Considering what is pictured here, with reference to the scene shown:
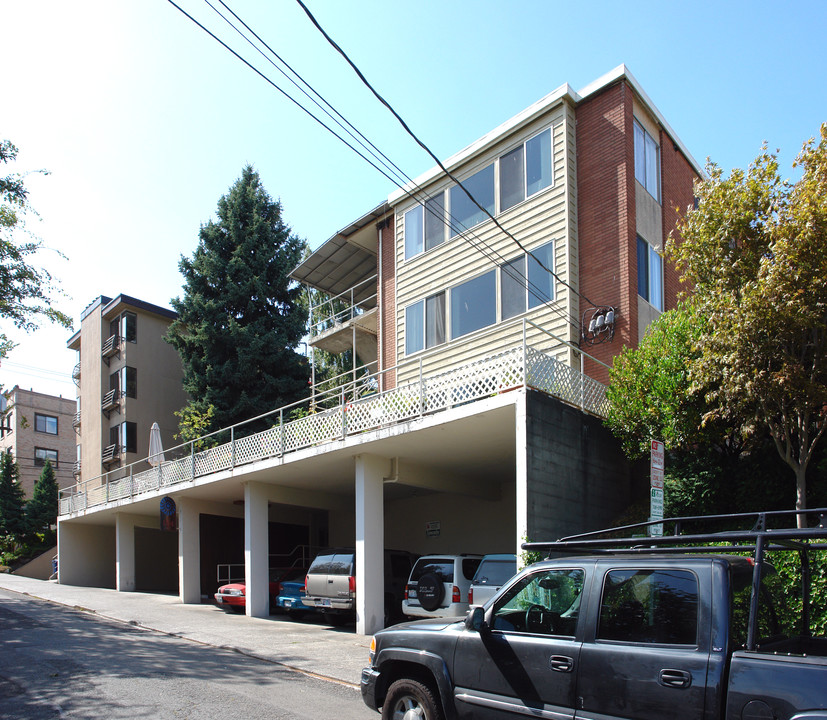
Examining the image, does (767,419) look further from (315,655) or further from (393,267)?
(393,267)

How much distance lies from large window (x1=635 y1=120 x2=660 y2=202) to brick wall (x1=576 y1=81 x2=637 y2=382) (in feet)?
2.05

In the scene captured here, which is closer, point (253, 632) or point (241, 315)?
point (253, 632)

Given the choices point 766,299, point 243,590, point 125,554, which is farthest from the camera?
point 125,554

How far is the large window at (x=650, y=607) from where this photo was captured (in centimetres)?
438

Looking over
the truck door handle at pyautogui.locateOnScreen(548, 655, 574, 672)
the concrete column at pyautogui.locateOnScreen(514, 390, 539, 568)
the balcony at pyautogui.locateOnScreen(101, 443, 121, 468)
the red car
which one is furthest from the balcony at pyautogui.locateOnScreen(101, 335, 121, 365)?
the truck door handle at pyautogui.locateOnScreen(548, 655, 574, 672)

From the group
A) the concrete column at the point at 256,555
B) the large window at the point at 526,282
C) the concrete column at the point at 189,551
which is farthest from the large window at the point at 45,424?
the large window at the point at 526,282

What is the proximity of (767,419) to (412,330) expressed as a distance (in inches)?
438

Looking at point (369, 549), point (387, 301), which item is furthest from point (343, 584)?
point (387, 301)

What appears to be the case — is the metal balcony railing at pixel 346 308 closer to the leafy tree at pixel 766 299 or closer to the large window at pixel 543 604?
the leafy tree at pixel 766 299

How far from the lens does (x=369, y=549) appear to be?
14992 mm

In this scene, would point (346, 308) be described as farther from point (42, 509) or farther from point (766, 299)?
point (42, 509)

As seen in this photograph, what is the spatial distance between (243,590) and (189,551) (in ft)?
13.1

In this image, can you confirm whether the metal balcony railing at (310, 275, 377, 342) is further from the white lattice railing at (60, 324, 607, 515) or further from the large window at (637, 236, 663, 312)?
the large window at (637, 236, 663, 312)

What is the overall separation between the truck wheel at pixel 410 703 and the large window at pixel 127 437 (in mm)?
30951
